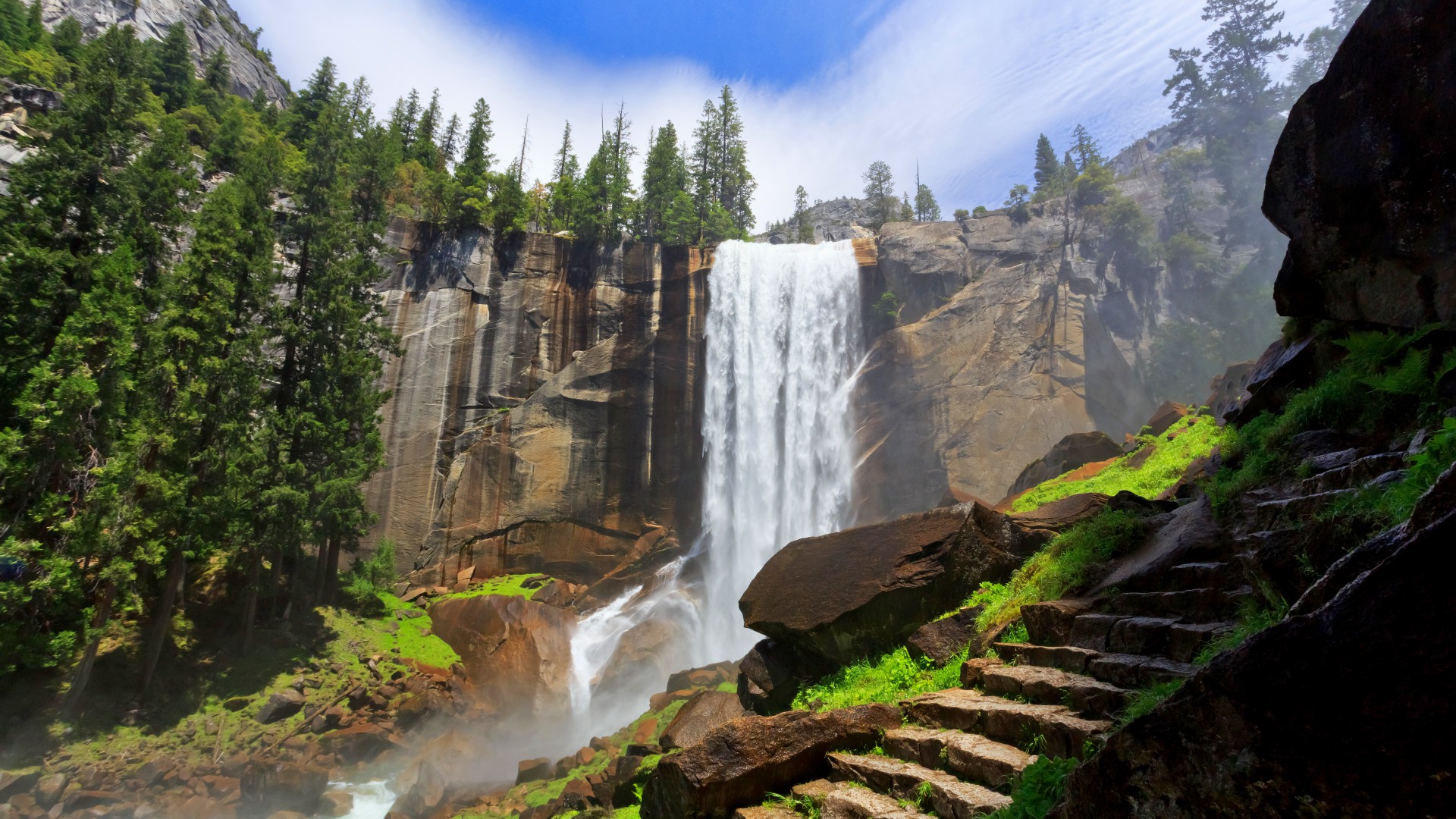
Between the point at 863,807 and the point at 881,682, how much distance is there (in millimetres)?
3391

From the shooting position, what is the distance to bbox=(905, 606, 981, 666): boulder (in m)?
8.70

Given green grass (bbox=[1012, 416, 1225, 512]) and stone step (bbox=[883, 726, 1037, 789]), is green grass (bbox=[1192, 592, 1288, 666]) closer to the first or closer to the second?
stone step (bbox=[883, 726, 1037, 789])

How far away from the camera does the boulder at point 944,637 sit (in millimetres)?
8703

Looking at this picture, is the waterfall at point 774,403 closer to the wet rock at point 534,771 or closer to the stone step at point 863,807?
the wet rock at point 534,771

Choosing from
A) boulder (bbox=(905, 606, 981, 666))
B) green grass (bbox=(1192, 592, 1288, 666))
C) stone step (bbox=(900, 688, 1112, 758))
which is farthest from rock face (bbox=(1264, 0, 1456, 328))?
Result: stone step (bbox=(900, 688, 1112, 758))

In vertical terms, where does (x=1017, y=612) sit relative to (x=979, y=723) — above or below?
above

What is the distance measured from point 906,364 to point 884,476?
568 centimetres

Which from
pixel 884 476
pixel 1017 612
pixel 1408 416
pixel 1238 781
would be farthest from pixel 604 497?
pixel 1238 781

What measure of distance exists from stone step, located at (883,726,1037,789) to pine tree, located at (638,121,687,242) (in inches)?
1637

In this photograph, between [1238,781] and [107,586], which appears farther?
[107,586]

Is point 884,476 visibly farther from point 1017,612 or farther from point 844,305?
point 1017,612

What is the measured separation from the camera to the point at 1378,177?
7.74 metres

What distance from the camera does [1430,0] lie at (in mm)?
7270

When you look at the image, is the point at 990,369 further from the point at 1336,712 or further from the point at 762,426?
the point at 1336,712
